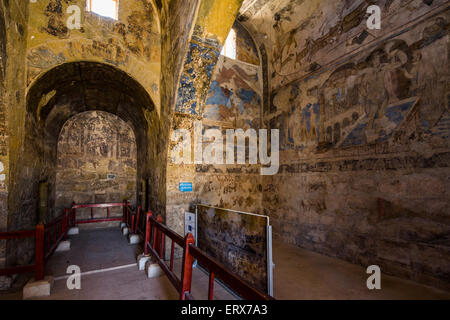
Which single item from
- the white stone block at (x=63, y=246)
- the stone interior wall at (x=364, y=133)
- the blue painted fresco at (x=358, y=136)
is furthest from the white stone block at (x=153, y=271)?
the blue painted fresco at (x=358, y=136)

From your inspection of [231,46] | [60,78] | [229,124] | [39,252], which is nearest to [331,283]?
[229,124]

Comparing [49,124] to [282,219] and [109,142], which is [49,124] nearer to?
[109,142]

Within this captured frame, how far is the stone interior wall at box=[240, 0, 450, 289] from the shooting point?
12.3 ft

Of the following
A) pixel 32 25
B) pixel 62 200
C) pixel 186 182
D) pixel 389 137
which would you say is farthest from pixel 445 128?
pixel 62 200

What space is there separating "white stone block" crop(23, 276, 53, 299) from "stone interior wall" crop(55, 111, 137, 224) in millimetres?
5124

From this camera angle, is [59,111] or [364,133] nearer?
[364,133]

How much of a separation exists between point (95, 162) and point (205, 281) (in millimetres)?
6423

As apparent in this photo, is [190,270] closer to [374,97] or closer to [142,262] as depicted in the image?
[142,262]

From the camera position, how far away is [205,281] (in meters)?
3.92

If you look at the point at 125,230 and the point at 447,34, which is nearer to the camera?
the point at 447,34

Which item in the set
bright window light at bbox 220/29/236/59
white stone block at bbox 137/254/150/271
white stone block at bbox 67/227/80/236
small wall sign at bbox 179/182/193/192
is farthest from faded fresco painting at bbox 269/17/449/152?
white stone block at bbox 67/227/80/236

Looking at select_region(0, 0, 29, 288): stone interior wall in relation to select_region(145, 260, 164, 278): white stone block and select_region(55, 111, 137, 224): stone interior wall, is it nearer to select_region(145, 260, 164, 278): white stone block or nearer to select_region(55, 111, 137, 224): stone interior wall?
select_region(145, 260, 164, 278): white stone block

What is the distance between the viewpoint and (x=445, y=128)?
143 inches
